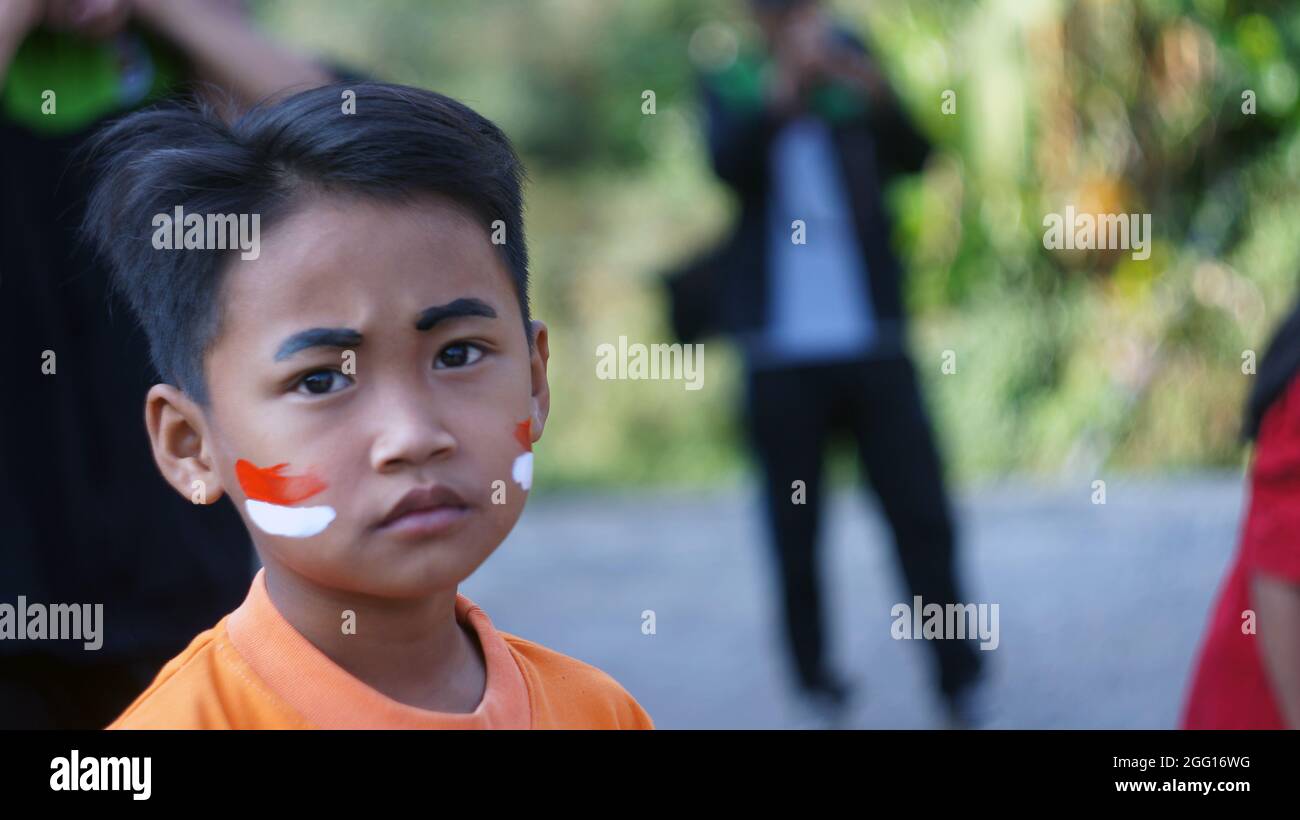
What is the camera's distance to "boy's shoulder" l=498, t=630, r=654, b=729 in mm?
1479

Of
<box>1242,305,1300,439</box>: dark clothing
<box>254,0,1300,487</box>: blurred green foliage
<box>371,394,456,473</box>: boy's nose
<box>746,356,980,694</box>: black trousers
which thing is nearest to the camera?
<box>371,394,456,473</box>: boy's nose

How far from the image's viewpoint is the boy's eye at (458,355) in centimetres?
135

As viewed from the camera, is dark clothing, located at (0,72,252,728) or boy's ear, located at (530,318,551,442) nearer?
boy's ear, located at (530,318,551,442)

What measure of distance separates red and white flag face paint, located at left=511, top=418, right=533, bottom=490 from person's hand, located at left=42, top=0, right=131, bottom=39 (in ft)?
3.23

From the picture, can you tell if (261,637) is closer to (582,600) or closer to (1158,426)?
(582,600)

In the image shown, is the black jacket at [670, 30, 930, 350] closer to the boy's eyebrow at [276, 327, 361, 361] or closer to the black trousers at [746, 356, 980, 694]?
the black trousers at [746, 356, 980, 694]

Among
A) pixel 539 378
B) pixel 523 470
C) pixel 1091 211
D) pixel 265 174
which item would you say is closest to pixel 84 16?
pixel 265 174

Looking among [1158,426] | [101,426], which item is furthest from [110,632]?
[1158,426]

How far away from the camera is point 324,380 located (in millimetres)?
1322

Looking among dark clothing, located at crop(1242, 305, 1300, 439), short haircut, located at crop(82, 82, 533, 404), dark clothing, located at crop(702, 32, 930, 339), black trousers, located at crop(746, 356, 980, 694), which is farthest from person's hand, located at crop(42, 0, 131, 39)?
black trousers, located at crop(746, 356, 980, 694)

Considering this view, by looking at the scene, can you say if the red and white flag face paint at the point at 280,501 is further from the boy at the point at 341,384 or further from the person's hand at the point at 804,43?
the person's hand at the point at 804,43

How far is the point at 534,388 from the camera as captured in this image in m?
1.54

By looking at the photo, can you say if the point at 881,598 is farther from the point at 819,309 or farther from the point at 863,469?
the point at 819,309

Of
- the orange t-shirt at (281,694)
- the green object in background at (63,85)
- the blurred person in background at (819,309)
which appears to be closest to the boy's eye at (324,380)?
the orange t-shirt at (281,694)
